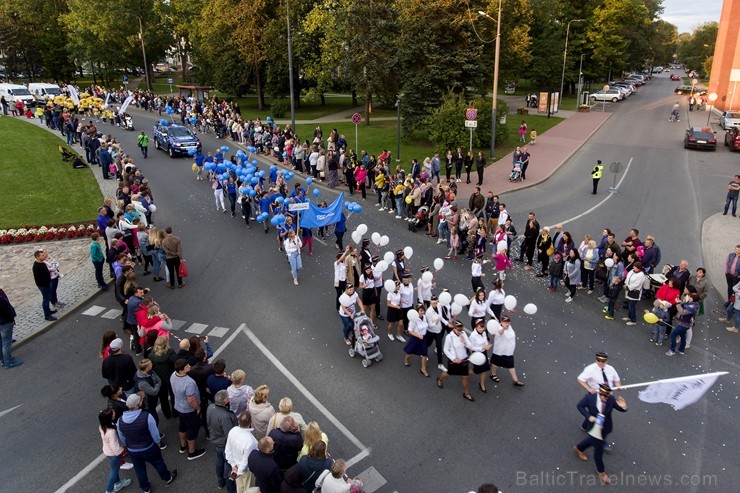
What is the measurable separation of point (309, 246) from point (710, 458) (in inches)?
465

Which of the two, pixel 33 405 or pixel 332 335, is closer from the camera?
pixel 33 405

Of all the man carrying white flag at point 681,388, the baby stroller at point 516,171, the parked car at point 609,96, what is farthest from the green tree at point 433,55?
the parked car at point 609,96

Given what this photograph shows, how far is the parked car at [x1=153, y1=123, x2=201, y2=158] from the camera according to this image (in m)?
29.9

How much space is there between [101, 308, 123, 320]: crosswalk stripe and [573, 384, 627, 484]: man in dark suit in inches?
427

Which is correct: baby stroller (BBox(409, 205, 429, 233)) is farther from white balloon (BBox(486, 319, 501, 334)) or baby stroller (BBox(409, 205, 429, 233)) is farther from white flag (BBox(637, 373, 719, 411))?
white flag (BBox(637, 373, 719, 411))

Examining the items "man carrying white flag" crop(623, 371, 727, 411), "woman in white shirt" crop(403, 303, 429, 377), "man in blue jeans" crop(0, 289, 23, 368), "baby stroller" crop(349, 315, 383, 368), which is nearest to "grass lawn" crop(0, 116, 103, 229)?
"man in blue jeans" crop(0, 289, 23, 368)

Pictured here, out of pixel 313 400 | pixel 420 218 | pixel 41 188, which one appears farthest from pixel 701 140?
pixel 41 188

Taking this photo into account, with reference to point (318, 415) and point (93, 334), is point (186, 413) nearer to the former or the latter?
point (318, 415)

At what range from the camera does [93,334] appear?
12.0 m

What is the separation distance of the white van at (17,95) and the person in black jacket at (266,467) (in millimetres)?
52294

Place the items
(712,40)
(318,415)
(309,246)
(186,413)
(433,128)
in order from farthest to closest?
(712,40) → (433,128) → (309,246) → (318,415) → (186,413)

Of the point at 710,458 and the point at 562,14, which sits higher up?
the point at 562,14

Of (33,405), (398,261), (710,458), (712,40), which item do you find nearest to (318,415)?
(398,261)

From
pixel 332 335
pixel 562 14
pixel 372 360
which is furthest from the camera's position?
pixel 562 14
